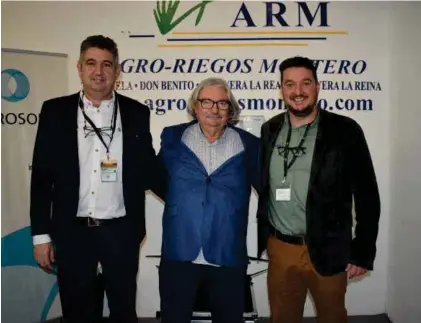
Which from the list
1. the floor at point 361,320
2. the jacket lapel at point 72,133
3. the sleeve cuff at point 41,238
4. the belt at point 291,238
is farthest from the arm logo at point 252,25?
the floor at point 361,320

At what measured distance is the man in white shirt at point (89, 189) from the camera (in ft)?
6.88

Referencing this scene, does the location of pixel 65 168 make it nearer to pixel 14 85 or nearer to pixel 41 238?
pixel 41 238

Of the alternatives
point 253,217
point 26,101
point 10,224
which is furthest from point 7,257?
point 253,217

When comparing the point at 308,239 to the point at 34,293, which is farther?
the point at 34,293

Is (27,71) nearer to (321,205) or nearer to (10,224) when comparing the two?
(10,224)

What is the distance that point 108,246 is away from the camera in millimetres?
2133

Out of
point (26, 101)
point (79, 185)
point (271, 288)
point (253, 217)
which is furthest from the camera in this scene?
point (253, 217)

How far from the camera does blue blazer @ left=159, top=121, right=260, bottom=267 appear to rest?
2064 millimetres

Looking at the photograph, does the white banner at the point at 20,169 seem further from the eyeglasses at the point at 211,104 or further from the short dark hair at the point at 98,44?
the eyeglasses at the point at 211,104

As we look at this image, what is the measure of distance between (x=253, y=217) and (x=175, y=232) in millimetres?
1632

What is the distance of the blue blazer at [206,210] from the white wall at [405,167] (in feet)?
4.95

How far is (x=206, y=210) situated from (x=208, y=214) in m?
0.02

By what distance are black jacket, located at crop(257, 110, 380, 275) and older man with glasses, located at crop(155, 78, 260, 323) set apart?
0.34 meters

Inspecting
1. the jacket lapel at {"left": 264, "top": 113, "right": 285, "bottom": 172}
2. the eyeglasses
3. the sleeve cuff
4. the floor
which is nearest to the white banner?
the floor
